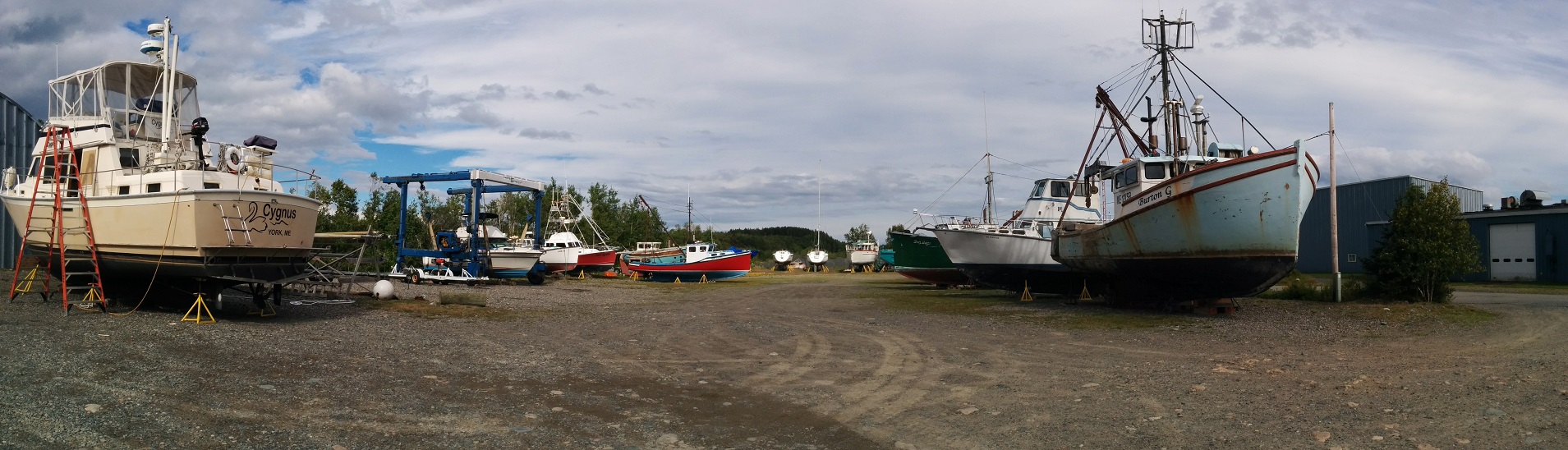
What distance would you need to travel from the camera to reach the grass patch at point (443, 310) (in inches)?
635

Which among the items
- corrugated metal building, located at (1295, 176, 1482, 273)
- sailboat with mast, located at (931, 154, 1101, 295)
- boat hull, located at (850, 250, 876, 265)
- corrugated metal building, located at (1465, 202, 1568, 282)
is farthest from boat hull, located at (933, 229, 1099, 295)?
boat hull, located at (850, 250, 876, 265)

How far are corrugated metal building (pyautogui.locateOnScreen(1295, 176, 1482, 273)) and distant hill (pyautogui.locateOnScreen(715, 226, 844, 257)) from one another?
204ft

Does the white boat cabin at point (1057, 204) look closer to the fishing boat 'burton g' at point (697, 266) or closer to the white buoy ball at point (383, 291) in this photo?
the fishing boat 'burton g' at point (697, 266)

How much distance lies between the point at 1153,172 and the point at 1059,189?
9.49 metres

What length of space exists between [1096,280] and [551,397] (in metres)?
19.2

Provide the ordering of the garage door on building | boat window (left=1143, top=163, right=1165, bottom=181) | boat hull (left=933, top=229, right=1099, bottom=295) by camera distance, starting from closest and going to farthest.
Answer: boat window (left=1143, top=163, right=1165, bottom=181) → boat hull (left=933, top=229, right=1099, bottom=295) → the garage door on building

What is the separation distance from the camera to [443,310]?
55.9 feet

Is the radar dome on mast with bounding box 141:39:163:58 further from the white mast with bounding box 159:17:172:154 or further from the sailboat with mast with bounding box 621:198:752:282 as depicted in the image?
the sailboat with mast with bounding box 621:198:752:282

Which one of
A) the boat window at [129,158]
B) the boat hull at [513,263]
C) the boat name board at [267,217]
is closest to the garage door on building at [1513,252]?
the boat hull at [513,263]

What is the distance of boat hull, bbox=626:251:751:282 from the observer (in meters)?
39.2

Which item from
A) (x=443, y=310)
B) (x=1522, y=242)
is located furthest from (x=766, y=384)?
(x=1522, y=242)

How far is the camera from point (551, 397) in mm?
7996

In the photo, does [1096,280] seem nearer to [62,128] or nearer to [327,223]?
[62,128]

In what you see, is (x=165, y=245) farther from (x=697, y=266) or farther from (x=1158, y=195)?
(x=697, y=266)
